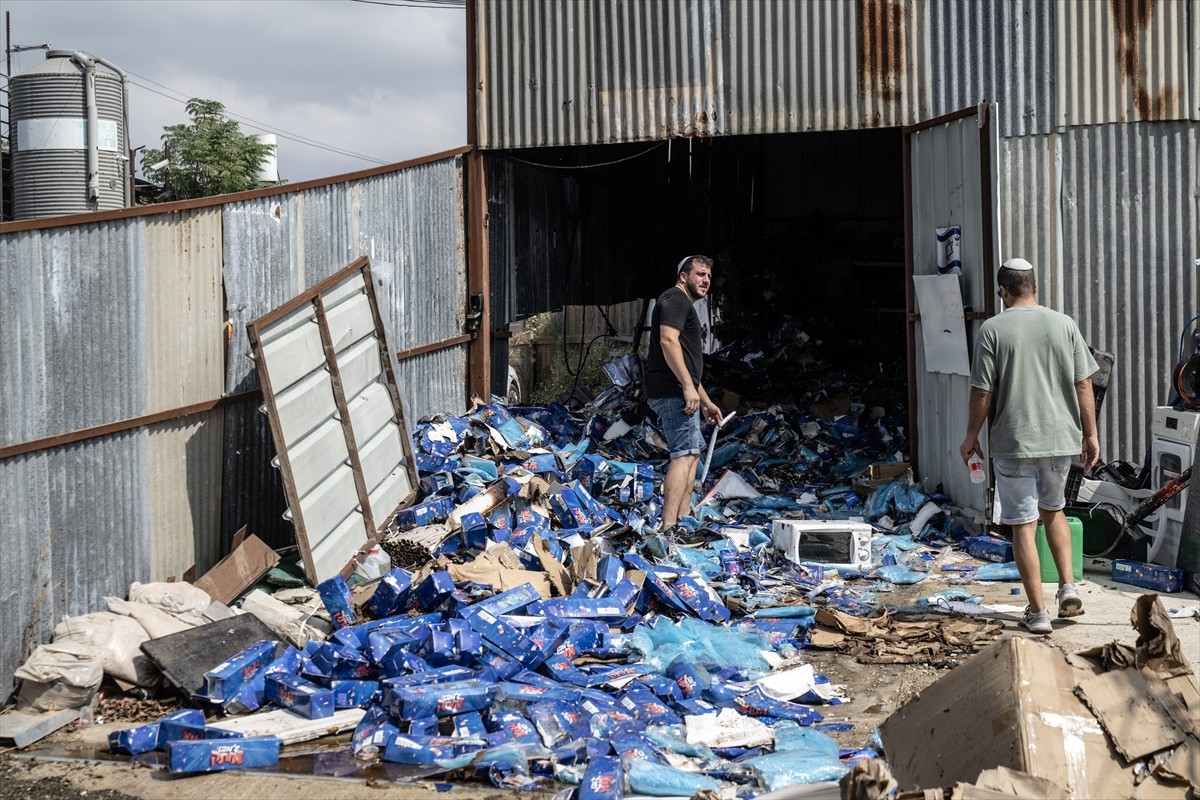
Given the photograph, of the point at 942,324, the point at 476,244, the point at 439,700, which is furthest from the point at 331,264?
the point at 942,324

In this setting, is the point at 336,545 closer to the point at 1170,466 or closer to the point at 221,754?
the point at 221,754

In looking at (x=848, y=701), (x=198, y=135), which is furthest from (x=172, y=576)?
(x=198, y=135)

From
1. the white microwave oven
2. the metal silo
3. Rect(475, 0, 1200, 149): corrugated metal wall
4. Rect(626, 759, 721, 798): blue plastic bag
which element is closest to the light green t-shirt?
the white microwave oven

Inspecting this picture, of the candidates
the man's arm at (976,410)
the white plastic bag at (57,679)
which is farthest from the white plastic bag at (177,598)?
the man's arm at (976,410)

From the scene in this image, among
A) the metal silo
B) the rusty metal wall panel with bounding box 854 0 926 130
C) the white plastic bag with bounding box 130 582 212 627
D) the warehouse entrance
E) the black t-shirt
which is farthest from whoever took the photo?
the metal silo

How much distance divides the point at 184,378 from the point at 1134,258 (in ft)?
22.4

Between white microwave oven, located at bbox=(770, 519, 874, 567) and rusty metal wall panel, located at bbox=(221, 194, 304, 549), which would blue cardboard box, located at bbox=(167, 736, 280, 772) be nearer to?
rusty metal wall panel, located at bbox=(221, 194, 304, 549)

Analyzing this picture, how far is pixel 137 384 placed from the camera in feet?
21.7

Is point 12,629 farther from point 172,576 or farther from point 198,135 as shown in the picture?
point 198,135

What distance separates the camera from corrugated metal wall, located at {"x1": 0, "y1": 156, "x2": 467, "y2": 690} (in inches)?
229

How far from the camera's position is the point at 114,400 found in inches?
253

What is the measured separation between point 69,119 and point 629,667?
51.6 feet

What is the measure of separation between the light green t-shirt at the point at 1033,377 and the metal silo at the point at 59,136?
15097mm

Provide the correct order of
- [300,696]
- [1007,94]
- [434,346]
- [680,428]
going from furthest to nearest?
[434,346] → [1007,94] → [680,428] → [300,696]
